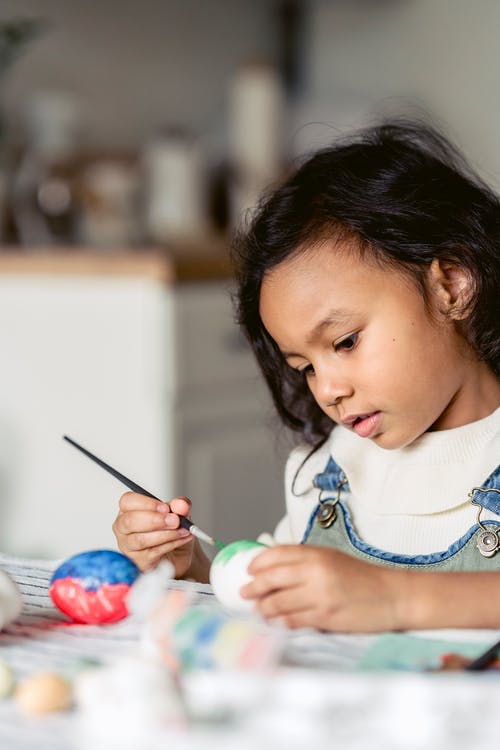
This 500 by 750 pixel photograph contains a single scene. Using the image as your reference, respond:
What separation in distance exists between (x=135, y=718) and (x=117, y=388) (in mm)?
1536

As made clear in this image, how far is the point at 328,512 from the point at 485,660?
18.6 inches

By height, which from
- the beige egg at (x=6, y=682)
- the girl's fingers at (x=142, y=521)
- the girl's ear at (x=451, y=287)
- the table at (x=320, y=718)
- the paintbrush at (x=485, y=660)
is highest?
the girl's ear at (x=451, y=287)

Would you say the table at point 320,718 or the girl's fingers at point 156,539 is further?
the girl's fingers at point 156,539

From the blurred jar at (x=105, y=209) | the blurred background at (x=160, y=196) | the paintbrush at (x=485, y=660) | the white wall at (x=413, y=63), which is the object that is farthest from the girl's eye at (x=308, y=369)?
the white wall at (x=413, y=63)

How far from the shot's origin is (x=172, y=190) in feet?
8.56

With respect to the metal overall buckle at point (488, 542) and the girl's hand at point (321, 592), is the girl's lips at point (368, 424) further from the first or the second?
the girl's hand at point (321, 592)

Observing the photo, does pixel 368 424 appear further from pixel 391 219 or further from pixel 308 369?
pixel 391 219

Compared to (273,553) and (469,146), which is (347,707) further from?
(469,146)

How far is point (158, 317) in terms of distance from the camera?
1.91 meters

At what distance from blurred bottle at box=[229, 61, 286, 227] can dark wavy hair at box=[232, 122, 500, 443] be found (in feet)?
5.66

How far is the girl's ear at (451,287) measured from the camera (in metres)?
0.93

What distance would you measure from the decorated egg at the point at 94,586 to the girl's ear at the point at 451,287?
379 millimetres

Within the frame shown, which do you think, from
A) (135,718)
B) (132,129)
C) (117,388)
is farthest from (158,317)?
(135,718)

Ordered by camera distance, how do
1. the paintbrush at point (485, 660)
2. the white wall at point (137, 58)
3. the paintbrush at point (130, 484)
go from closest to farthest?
the paintbrush at point (485, 660)
the paintbrush at point (130, 484)
the white wall at point (137, 58)
